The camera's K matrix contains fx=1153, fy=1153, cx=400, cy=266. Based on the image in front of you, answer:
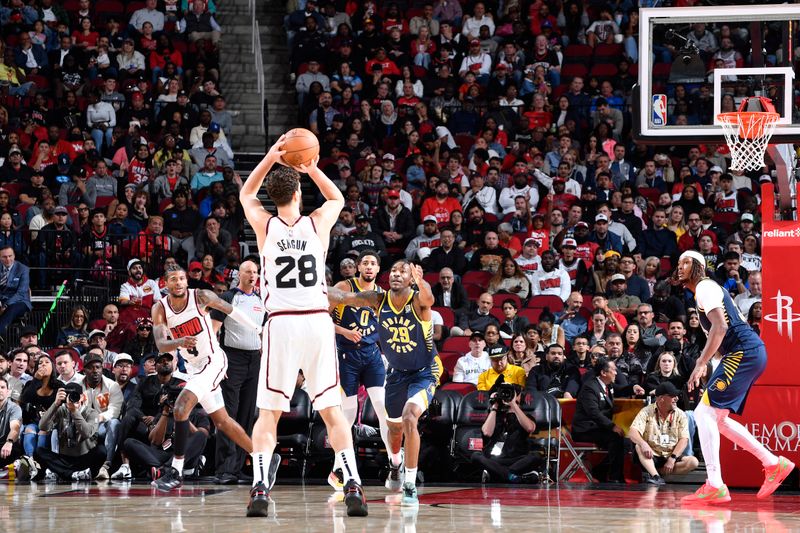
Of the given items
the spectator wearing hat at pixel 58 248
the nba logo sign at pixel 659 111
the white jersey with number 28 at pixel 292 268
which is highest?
the nba logo sign at pixel 659 111

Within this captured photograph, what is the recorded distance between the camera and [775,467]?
32.1 ft

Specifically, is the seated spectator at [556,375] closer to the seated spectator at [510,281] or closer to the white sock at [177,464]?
the seated spectator at [510,281]

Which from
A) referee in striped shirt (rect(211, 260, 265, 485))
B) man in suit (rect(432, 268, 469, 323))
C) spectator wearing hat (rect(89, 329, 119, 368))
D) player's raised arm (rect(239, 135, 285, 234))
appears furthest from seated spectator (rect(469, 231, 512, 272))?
player's raised arm (rect(239, 135, 285, 234))

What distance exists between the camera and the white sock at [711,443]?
378 inches

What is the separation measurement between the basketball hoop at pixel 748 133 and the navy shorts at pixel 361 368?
395 centimetres

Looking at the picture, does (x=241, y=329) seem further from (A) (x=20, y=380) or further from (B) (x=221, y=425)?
(A) (x=20, y=380)

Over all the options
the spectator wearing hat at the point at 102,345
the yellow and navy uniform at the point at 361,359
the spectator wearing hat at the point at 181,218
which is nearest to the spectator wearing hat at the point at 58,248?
the spectator wearing hat at the point at 181,218

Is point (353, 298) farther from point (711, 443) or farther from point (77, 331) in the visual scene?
point (77, 331)

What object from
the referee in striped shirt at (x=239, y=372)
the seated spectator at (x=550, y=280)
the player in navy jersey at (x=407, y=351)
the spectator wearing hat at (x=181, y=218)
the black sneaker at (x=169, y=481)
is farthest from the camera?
the spectator wearing hat at (x=181, y=218)

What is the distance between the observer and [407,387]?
10.1m

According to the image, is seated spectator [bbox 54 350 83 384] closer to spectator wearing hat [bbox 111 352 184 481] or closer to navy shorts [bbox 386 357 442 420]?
spectator wearing hat [bbox 111 352 184 481]

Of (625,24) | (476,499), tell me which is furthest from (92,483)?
(625,24)

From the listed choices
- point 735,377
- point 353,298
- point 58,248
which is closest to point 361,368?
point 353,298

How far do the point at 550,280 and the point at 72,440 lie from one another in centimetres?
688
